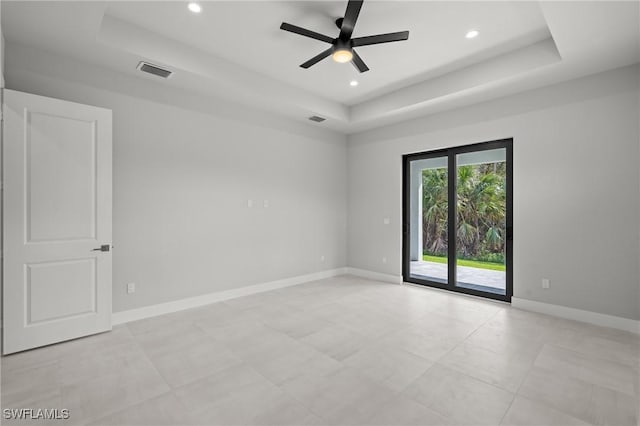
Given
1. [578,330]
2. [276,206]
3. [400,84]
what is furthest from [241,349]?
[400,84]

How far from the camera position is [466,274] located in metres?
5.61

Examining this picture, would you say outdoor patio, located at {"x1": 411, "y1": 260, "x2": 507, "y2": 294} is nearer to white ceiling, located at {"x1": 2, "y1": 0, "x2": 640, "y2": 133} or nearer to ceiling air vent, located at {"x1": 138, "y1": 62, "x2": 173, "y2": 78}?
white ceiling, located at {"x1": 2, "y1": 0, "x2": 640, "y2": 133}

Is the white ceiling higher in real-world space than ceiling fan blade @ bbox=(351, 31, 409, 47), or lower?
higher

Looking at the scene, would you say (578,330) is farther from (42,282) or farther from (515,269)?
(42,282)

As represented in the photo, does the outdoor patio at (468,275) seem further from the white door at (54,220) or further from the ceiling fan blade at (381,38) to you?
the white door at (54,220)

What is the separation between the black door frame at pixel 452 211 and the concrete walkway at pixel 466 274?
0.23m

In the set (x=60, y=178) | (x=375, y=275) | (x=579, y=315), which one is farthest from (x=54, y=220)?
(x=579, y=315)

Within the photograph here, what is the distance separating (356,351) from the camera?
9.68ft

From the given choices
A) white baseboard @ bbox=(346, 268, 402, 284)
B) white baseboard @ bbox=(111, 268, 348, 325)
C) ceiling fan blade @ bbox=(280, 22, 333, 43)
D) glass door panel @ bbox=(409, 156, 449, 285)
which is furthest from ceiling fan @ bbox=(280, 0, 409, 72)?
white baseboard @ bbox=(346, 268, 402, 284)

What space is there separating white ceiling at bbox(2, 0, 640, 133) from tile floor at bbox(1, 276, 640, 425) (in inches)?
119

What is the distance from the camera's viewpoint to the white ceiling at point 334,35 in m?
2.79

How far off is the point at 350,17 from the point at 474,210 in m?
3.65

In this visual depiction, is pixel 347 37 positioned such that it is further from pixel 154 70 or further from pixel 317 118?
pixel 317 118

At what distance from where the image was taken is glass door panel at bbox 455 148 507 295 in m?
4.71
